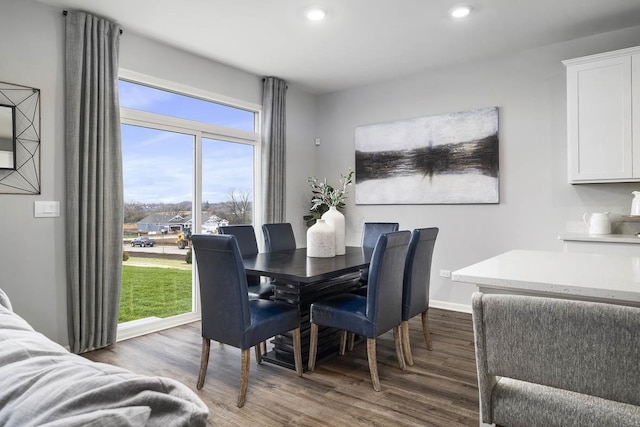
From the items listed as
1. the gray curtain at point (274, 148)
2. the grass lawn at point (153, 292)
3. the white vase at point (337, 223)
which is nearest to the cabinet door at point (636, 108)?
the white vase at point (337, 223)

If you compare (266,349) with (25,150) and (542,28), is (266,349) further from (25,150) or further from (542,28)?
(542,28)

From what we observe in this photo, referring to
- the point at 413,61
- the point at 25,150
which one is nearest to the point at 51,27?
the point at 25,150

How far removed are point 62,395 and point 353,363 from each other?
8.72ft

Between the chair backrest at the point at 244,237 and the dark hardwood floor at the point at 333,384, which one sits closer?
the dark hardwood floor at the point at 333,384

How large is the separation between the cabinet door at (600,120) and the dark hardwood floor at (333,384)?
1872 mm

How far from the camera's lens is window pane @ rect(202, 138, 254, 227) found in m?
4.49

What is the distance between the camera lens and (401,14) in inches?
130

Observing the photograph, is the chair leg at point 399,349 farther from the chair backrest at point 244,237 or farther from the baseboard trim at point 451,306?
the baseboard trim at point 451,306

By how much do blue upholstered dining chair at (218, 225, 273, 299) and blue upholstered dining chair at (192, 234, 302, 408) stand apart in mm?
821

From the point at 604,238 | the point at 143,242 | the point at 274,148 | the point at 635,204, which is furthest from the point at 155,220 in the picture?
the point at 635,204

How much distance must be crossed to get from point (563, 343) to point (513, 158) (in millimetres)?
3647

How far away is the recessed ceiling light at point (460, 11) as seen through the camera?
319cm

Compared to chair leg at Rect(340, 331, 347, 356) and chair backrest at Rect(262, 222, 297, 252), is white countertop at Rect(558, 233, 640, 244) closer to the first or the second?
chair leg at Rect(340, 331, 347, 356)

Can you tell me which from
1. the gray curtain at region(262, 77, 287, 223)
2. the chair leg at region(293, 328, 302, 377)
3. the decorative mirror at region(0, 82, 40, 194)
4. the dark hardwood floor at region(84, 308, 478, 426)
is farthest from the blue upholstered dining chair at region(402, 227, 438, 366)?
the decorative mirror at region(0, 82, 40, 194)
